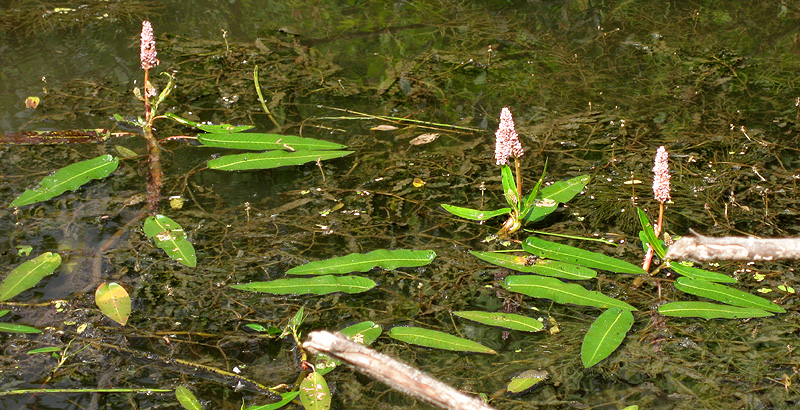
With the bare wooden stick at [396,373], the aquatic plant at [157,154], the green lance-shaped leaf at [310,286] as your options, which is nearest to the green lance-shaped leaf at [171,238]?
the aquatic plant at [157,154]

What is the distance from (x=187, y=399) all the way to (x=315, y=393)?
0.37 m

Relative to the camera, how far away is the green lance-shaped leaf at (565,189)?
2947 millimetres

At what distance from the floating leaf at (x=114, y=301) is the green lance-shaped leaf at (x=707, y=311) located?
Answer: 1782 mm

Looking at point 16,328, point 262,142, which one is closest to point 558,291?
point 262,142

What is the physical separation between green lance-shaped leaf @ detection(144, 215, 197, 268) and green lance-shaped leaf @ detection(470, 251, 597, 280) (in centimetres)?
105

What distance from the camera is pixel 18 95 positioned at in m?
3.79

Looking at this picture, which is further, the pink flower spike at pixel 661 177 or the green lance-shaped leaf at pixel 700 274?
the green lance-shaped leaf at pixel 700 274

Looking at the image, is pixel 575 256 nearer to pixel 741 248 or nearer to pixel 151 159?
pixel 741 248

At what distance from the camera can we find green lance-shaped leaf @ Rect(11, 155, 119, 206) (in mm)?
2951

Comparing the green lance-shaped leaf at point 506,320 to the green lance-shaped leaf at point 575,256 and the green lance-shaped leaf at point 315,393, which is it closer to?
the green lance-shaped leaf at point 575,256

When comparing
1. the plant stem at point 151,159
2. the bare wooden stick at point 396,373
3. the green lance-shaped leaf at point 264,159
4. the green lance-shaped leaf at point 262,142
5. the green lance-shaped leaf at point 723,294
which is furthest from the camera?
the green lance-shaped leaf at point 262,142

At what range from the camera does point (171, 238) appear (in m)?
2.79

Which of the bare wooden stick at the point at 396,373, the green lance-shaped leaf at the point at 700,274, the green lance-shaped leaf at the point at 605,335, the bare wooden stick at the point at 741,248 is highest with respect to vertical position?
the bare wooden stick at the point at 741,248

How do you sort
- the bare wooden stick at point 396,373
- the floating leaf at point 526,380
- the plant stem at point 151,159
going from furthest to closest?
1. the plant stem at point 151,159
2. the floating leaf at point 526,380
3. the bare wooden stick at point 396,373
